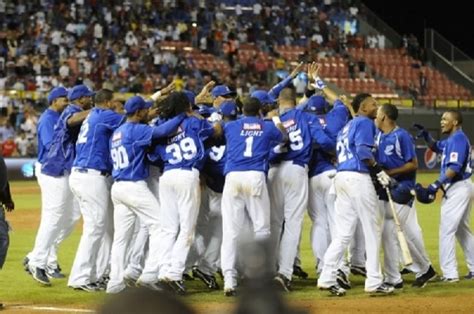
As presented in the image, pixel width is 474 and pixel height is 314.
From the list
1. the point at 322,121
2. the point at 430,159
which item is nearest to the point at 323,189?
the point at 322,121

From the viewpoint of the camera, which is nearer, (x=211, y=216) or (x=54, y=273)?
(x=211, y=216)

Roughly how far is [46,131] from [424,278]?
467 cm

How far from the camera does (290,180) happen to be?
10742mm

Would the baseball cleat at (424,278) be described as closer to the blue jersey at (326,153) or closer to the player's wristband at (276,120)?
the blue jersey at (326,153)

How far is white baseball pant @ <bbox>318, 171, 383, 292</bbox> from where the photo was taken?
988cm

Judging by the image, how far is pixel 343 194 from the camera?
10031 millimetres

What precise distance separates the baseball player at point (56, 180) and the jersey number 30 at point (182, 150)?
165cm

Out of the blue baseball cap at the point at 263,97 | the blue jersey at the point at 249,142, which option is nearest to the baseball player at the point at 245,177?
the blue jersey at the point at 249,142

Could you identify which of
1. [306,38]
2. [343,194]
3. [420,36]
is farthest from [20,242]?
[420,36]

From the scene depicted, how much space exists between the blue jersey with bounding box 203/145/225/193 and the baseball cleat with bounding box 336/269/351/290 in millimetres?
1626

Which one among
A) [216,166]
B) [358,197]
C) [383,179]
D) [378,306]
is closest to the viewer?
A: [378,306]

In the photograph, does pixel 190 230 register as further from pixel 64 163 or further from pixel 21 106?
pixel 21 106

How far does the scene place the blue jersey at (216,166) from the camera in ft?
36.4

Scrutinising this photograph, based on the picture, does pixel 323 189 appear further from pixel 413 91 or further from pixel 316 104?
pixel 413 91
